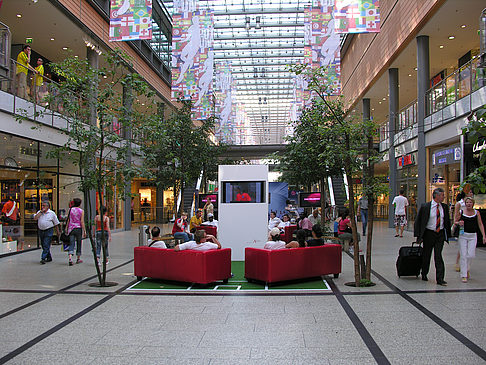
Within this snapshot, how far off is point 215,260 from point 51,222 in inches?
208

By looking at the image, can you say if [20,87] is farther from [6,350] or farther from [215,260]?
[6,350]

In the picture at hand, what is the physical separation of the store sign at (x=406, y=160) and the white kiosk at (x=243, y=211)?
1082 centimetres

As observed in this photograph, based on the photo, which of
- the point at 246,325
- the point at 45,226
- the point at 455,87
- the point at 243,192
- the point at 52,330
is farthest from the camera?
the point at 455,87

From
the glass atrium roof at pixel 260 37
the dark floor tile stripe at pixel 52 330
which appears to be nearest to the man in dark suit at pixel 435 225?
the dark floor tile stripe at pixel 52 330

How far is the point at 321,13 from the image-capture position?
2022 cm

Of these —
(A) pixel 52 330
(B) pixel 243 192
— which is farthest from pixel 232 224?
(A) pixel 52 330

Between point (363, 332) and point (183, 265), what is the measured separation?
3.76m

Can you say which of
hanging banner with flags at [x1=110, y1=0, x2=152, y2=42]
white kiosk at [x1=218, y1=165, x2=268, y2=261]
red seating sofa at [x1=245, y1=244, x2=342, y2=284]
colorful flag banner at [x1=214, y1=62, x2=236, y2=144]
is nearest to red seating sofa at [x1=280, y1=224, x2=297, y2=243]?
white kiosk at [x1=218, y1=165, x2=268, y2=261]

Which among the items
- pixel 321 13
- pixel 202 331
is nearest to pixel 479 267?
pixel 202 331

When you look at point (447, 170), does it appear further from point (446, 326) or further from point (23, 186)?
point (23, 186)

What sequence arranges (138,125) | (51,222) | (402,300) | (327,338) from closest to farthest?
(327,338) < (402,300) < (138,125) < (51,222)

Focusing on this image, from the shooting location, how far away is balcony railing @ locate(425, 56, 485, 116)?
533 inches

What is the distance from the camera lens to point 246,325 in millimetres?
5531

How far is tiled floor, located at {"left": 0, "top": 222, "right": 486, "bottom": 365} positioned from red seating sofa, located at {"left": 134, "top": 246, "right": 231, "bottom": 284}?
1.74 feet
